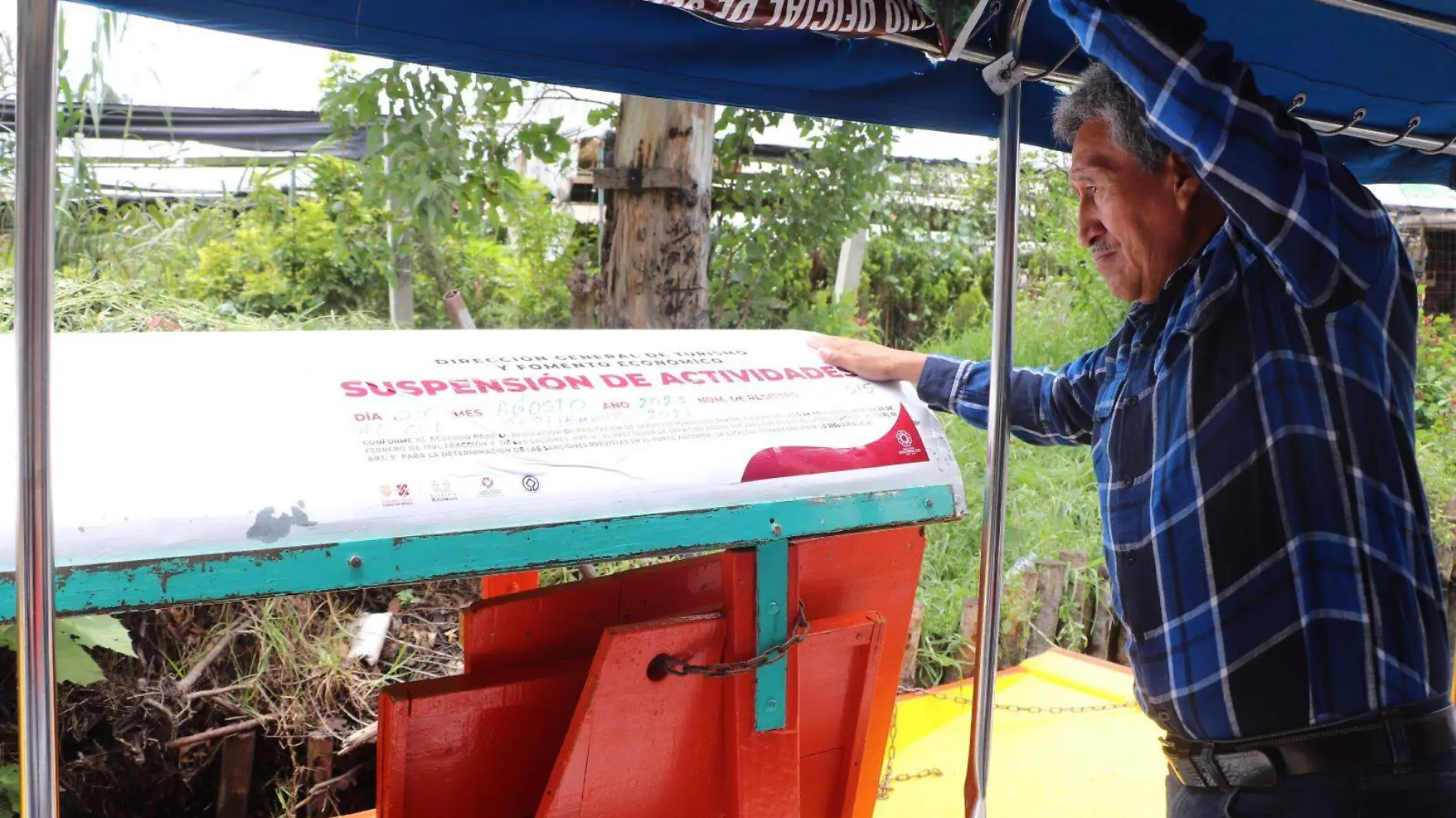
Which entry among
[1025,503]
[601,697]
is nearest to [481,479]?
[601,697]

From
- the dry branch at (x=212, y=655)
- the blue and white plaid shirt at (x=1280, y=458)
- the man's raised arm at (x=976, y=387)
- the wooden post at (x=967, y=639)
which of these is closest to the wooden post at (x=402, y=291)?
the dry branch at (x=212, y=655)

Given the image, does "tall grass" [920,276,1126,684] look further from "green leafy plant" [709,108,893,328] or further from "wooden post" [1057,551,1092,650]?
"green leafy plant" [709,108,893,328]

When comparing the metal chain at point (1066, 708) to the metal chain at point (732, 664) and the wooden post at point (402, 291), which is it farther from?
the wooden post at point (402, 291)

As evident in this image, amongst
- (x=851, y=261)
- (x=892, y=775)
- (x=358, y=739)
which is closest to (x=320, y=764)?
(x=358, y=739)

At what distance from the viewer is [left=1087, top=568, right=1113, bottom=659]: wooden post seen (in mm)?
4508

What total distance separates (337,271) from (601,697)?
15.3ft

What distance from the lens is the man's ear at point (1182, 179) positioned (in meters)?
1.66

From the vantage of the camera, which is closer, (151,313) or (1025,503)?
(151,313)

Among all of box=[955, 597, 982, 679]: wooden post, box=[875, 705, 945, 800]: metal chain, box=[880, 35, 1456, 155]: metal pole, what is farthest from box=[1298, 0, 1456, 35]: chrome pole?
box=[955, 597, 982, 679]: wooden post

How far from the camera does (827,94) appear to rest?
216 centimetres

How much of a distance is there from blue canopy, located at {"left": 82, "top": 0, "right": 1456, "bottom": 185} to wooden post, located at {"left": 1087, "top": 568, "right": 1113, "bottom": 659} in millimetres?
2495

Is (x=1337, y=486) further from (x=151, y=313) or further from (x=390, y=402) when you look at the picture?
(x=151, y=313)

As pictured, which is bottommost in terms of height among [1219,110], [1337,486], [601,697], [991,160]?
[601,697]

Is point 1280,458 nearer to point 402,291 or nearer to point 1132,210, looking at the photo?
point 1132,210
